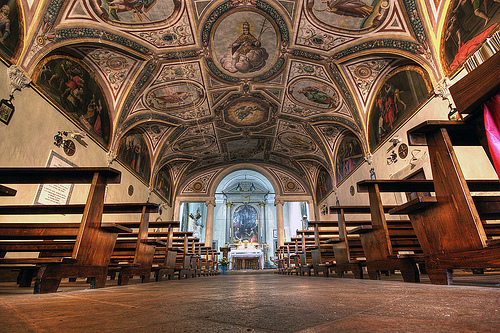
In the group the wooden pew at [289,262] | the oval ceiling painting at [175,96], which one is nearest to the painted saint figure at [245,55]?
the oval ceiling painting at [175,96]

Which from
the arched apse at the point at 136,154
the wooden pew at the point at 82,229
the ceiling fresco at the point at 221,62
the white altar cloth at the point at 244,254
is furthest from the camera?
the white altar cloth at the point at 244,254

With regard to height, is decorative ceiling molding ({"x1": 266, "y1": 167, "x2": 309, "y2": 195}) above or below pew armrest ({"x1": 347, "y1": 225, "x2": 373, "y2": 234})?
above

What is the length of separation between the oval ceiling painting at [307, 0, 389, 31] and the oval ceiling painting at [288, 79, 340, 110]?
236 cm

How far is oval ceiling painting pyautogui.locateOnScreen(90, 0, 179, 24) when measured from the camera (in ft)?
20.9

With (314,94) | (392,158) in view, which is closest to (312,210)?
(314,94)

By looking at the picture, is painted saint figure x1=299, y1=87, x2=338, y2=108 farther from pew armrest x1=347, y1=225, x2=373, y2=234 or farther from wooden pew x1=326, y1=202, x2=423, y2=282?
pew armrest x1=347, y1=225, x2=373, y2=234

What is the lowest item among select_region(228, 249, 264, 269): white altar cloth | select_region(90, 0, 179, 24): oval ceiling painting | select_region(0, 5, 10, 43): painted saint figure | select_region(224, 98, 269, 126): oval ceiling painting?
select_region(228, 249, 264, 269): white altar cloth

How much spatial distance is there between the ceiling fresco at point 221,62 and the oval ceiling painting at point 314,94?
0.04 meters

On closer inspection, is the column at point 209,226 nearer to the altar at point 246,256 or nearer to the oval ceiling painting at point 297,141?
the altar at point 246,256

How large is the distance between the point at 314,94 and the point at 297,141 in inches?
148

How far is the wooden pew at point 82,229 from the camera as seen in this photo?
261 cm

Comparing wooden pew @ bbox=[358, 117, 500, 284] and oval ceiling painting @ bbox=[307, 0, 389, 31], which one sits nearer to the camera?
wooden pew @ bbox=[358, 117, 500, 284]

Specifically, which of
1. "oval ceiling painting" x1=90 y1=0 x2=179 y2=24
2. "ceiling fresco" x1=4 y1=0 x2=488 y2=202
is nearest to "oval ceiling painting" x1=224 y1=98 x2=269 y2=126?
"ceiling fresco" x1=4 y1=0 x2=488 y2=202

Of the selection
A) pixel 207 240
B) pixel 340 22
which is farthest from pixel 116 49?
pixel 207 240
